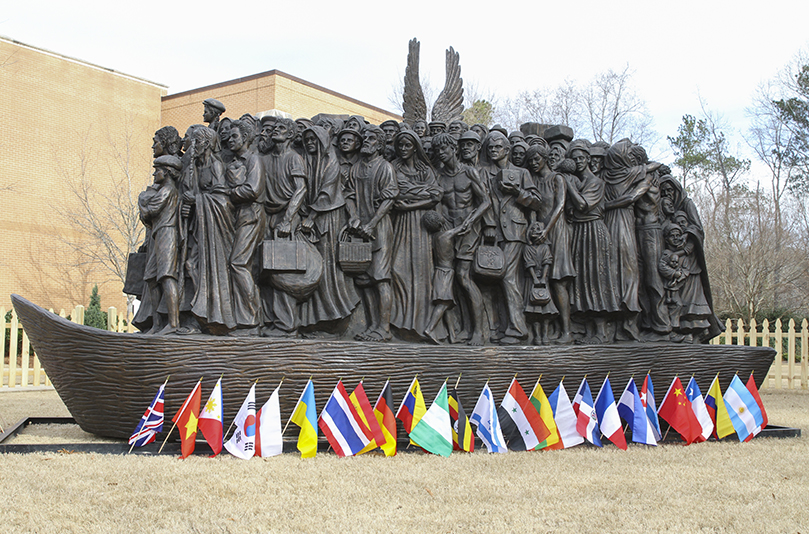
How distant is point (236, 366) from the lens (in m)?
6.53

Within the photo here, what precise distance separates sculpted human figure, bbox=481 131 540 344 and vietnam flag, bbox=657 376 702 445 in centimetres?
166

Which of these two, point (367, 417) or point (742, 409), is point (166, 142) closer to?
point (367, 417)

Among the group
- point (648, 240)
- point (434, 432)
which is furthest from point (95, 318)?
point (648, 240)

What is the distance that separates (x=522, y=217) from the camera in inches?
313

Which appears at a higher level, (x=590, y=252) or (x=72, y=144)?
(x=72, y=144)

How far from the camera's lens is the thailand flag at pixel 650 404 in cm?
729

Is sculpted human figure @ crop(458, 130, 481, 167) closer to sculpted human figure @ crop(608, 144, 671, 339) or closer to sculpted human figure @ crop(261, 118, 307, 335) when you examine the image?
sculpted human figure @ crop(608, 144, 671, 339)

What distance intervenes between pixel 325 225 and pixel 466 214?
5.23 ft

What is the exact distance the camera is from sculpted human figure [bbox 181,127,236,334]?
6758 mm

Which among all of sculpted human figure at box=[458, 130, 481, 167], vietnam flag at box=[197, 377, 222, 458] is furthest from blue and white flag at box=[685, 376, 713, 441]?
vietnam flag at box=[197, 377, 222, 458]

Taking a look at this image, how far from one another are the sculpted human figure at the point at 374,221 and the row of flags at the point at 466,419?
36.3 inches

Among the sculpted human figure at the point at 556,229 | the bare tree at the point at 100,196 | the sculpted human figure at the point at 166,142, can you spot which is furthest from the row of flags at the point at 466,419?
the bare tree at the point at 100,196

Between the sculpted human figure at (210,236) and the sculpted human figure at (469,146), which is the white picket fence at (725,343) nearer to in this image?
the sculpted human figure at (210,236)

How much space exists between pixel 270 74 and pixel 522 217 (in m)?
14.9
